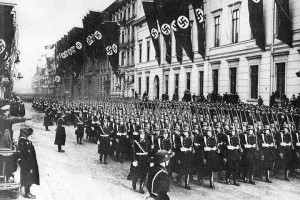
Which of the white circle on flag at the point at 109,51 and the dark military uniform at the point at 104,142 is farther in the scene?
the white circle on flag at the point at 109,51

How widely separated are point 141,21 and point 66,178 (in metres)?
31.3

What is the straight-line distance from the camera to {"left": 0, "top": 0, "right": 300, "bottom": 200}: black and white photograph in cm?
987

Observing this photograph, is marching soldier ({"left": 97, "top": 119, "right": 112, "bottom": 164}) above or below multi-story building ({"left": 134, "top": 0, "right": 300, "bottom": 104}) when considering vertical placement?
below

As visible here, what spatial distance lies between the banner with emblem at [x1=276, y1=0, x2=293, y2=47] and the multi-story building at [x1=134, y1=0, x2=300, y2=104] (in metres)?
0.21

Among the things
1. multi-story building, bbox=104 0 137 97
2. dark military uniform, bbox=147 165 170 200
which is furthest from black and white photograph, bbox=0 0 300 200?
multi-story building, bbox=104 0 137 97

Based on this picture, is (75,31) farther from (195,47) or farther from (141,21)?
(195,47)

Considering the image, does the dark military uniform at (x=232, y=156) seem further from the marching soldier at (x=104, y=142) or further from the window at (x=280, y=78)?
the window at (x=280, y=78)

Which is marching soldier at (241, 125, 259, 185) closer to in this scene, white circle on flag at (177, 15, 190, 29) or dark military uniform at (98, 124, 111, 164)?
Result: dark military uniform at (98, 124, 111, 164)

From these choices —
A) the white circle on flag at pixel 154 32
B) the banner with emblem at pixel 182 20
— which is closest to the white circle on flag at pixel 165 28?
the banner with emblem at pixel 182 20

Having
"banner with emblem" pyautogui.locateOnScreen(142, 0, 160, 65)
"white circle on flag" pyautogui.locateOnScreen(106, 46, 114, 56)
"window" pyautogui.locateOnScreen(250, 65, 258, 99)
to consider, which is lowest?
"window" pyautogui.locateOnScreen(250, 65, 258, 99)

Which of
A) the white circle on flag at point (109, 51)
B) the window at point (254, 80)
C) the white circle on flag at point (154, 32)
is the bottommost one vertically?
the window at point (254, 80)

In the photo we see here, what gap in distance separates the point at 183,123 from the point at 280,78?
25.0ft

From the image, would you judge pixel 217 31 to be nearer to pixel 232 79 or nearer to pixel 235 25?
pixel 235 25

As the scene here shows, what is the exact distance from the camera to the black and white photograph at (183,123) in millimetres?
9867
